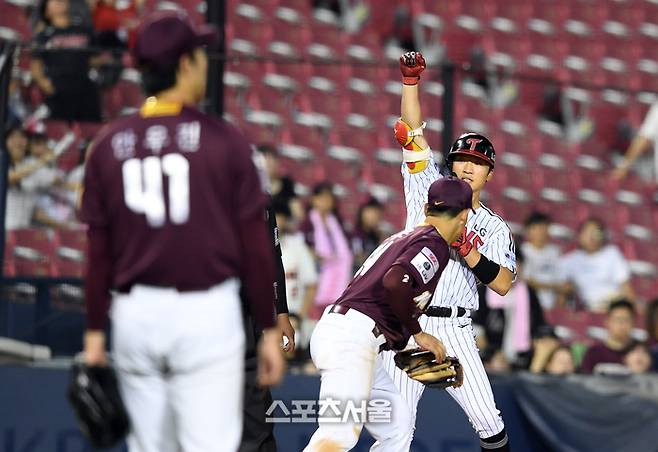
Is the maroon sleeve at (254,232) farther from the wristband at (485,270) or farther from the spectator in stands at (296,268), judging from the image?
the spectator in stands at (296,268)

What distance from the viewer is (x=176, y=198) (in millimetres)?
4742

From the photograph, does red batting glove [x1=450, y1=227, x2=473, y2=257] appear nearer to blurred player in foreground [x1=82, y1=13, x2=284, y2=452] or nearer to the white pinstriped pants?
the white pinstriped pants

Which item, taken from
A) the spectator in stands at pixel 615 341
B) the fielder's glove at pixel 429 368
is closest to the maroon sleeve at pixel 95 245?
the fielder's glove at pixel 429 368

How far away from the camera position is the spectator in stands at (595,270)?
11352 millimetres

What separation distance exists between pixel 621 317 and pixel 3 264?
432 centimetres

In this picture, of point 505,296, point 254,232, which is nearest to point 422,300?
point 254,232

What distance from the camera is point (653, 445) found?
30.1 feet

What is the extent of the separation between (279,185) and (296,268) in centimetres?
68

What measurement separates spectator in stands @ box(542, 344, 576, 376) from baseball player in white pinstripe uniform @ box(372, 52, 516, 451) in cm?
258

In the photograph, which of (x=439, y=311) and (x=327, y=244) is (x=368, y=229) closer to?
(x=327, y=244)

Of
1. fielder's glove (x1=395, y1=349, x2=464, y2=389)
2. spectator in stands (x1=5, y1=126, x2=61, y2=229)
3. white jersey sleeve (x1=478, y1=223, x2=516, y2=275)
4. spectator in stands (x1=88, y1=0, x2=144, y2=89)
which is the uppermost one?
spectator in stands (x1=88, y1=0, x2=144, y2=89)

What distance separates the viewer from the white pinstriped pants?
7.34m

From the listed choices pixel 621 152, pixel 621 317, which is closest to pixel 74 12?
pixel 621 317

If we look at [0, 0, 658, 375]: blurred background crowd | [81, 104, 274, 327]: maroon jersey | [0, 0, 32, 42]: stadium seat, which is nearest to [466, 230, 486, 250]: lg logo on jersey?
[0, 0, 658, 375]: blurred background crowd
